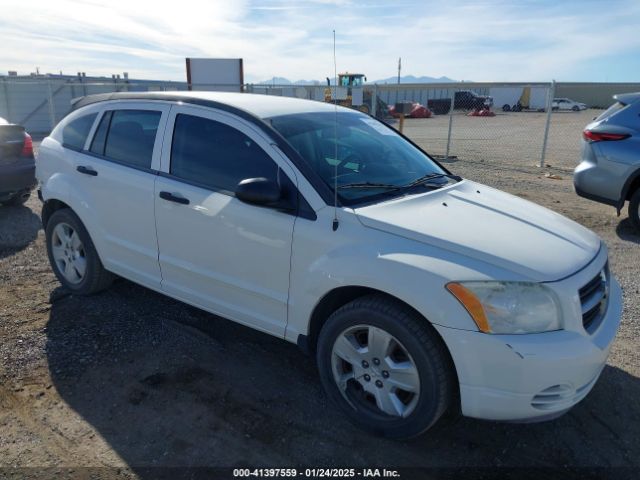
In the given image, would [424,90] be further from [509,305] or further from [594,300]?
[509,305]

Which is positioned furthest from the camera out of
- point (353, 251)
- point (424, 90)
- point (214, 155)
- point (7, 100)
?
point (424, 90)

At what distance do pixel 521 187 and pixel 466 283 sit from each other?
26.9ft

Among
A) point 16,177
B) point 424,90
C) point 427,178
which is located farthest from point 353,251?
point 424,90

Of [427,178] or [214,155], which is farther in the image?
[427,178]

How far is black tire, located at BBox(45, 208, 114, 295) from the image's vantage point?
433 cm

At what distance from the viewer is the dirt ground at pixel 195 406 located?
2.72 m

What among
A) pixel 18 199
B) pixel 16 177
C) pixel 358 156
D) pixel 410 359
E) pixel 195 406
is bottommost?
pixel 195 406

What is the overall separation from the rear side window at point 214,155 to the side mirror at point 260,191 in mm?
222

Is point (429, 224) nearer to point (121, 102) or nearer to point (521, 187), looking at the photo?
point (121, 102)

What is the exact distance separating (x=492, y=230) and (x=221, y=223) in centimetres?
166

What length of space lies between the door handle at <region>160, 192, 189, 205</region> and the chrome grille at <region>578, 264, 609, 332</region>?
8.06 feet

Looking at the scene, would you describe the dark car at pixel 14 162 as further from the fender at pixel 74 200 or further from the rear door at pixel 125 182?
the rear door at pixel 125 182

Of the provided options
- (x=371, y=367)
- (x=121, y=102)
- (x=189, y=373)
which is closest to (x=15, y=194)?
(x=121, y=102)

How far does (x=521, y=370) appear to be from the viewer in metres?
2.40
